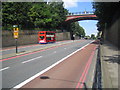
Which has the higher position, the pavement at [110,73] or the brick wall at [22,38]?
the brick wall at [22,38]

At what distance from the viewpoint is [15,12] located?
38.8 meters

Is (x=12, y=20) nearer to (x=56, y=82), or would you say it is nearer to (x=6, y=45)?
(x=6, y=45)

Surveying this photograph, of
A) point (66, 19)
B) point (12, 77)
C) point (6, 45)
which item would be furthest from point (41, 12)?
point (12, 77)

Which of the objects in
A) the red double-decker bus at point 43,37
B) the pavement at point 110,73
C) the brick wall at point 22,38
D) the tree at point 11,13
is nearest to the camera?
the pavement at point 110,73

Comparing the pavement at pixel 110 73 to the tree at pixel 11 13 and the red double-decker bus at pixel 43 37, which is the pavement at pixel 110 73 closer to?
the tree at pixel 11 13

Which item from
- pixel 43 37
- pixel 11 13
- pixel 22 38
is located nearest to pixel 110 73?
pixel 22 38

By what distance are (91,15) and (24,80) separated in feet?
247

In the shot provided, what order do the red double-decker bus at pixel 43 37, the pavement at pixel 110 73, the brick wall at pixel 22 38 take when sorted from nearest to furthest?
1. the pavement at pixel 110 73
2. the brick wall at pixel 22 38
3. the red double-decker bus at pixel 43 37

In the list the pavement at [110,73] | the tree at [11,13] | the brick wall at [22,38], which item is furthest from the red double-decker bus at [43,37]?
the pavement at [110,73]

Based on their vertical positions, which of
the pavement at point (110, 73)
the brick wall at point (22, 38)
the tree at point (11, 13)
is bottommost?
the pavement at point (110, 73)

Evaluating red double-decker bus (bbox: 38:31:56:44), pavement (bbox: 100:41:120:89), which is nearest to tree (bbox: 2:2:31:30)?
red double-decker bus (bbox: 38:31:56:44)

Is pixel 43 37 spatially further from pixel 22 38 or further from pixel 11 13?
pixel 11 13

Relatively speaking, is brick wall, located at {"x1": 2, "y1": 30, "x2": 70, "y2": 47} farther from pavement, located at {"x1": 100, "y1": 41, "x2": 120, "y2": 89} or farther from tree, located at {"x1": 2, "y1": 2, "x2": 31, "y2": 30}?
pavement, located at {"x1": 100, "y1": 41, "x2": 120, "y2": 89}

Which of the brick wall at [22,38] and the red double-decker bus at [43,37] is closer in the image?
the brick wall at [22,38]
